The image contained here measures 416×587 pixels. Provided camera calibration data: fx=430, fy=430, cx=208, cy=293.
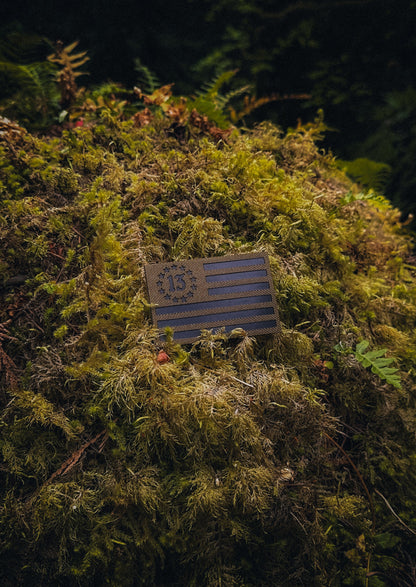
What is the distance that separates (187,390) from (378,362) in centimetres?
110

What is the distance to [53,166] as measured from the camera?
8.92ft

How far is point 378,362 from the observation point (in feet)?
7.78

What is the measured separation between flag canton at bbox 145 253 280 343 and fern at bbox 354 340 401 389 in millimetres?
517

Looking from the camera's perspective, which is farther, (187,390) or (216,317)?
(216,317)

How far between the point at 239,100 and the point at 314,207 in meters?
2.27

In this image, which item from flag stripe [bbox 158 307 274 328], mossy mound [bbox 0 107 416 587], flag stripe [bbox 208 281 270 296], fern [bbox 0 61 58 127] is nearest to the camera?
mossy mound [bbox 0 107 416 587]

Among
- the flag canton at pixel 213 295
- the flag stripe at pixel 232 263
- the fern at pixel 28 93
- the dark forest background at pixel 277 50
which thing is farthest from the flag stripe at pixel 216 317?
the dark forest background at pixel 277 50

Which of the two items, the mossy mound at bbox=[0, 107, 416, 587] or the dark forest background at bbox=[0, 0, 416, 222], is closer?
the mossy mound at bbox=[0, 107, 416, 587]

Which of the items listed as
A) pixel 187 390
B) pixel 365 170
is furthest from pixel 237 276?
pixel 365 170

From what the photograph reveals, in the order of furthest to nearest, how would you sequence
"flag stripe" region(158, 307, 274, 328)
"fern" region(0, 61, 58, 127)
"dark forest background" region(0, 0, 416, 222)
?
"dark forest background" region(0, 0, 416, 222) → "fern" region(0, 61, 58, 127) → "flag stripe" region(158, 307, 274, 328)

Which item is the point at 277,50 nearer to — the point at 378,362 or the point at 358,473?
the point at 378,362

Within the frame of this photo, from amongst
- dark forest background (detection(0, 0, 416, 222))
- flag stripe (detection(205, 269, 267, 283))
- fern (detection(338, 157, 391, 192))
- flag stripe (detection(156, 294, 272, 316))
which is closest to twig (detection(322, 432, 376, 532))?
flag stripe (detection(156, 294, 272, 316))

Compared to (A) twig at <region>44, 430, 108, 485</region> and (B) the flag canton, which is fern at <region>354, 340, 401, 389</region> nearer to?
(B) the flag canton

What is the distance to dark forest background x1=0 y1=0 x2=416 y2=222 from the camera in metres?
4.07
